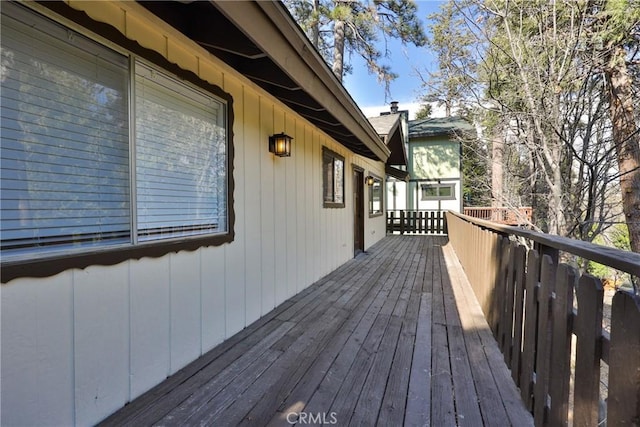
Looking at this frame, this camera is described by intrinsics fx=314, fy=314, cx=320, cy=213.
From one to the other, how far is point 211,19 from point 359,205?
5.83m

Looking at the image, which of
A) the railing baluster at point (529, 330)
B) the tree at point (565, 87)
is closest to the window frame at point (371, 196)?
the tree at point (565, 87)

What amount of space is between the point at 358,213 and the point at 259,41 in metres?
5.82

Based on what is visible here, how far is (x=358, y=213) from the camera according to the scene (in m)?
7.36

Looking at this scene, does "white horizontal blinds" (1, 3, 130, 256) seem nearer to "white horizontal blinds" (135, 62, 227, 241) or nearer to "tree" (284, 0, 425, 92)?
"white horizontal blinds" (135, 62, 227, 241)

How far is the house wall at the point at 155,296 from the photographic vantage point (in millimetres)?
1322

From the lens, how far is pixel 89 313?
1525mm

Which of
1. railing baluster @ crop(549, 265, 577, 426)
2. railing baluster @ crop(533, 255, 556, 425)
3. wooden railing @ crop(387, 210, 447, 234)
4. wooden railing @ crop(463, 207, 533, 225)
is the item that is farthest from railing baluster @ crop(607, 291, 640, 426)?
wooden railing @ crop(387, 210, 447, 234)

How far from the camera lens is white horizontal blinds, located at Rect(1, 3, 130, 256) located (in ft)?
4.17

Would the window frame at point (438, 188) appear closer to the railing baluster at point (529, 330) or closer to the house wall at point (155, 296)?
the house wall at point (155, 296)

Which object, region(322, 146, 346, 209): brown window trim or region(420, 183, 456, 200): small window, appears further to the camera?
region(420, 183, 456, 200): small window

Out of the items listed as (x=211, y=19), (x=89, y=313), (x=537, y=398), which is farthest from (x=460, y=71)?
(x=89, y=313)

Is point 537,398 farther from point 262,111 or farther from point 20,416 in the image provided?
point 262,111

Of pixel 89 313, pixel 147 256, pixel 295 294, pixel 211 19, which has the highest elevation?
pixel 211 19

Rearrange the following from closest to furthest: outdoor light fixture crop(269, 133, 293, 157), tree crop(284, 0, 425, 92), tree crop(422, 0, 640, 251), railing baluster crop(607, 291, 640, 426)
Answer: railing baluster crop(607, 291, 640, 426) → outdoor light fixture crop(269, 133, 293, 157) → tree crop(422, 0, 640, 251) → tree crop(284, 0, 425, 92)
